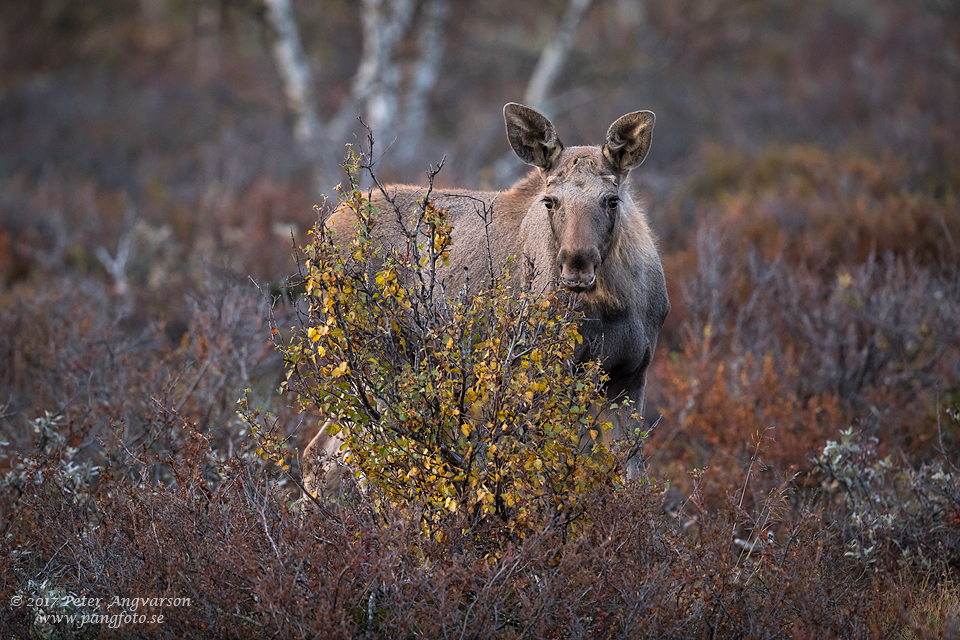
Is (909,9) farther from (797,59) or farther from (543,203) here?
(543,203)

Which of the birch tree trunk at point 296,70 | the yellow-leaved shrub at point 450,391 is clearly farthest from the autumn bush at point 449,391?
the birch tree trunk at point 296,70

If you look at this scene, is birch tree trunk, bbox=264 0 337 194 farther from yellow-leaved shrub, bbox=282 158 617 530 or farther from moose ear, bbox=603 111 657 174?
yellow-leaved shrub, bbox=282 158 617 530

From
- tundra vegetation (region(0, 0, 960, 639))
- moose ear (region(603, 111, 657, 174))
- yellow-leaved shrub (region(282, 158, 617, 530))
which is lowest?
tundra vegetation (region(0, 0, 960, 639))

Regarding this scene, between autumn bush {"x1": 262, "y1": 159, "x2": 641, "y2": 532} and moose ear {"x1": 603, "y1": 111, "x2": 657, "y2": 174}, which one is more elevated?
moose ear {"x1": 603, "y1": 111, "x2": 657, "y2": 174}

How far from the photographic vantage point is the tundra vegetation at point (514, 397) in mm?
3137

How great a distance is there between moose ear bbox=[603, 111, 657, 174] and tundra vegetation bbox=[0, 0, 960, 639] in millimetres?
1063

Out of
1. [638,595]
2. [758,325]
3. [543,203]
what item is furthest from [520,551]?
[758,325]

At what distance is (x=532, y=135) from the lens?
4188 mm

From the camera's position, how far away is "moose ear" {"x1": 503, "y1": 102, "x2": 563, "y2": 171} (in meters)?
4.10

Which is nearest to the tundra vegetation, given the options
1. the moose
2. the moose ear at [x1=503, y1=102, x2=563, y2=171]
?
the moose

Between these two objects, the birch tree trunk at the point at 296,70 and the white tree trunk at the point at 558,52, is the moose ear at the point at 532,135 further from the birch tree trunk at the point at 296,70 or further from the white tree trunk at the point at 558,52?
the white tree trunk at the point at 558,52

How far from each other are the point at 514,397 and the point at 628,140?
1.61 meters

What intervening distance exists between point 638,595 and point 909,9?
19.7 meters

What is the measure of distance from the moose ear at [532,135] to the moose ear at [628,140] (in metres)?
0.25
